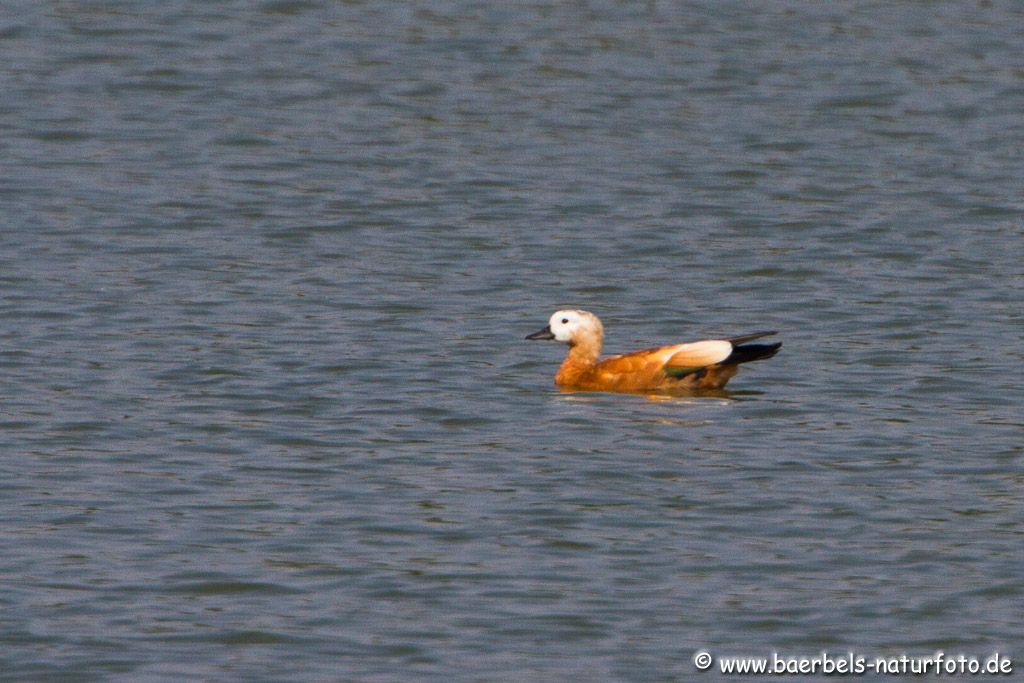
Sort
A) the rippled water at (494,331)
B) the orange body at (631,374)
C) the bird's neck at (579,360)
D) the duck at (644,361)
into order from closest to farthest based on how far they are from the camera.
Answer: the rippled water at (494,331) < the duck at (644,361) < the orange body at (631,374) < the bird's neck at (579,360)

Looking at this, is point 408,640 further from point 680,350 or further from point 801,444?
point 680,350

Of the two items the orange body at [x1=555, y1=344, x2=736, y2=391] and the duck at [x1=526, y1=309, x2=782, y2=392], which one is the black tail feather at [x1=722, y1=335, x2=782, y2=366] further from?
the orange body at [x1=555, y1=344, x2=736, y2=391]

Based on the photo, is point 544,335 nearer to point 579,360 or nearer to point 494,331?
point 579,360

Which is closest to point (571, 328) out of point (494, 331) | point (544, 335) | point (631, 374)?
point (544, 335)

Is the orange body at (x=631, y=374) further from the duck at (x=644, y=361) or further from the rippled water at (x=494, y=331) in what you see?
the rippled water at (x=494, y=331)

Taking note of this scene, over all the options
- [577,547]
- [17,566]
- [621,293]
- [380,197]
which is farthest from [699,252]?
[17,566]

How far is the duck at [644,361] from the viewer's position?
1430 centimetres

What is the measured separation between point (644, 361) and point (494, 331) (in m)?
1.81

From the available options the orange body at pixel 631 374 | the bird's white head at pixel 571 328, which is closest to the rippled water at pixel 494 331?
the orange body at pixel 631 374

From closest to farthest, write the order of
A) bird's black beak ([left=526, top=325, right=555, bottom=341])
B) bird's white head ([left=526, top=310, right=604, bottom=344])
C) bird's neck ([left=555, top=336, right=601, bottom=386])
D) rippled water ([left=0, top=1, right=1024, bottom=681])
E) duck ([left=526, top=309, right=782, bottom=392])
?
rippled water ([left=0, top=1, right=1024, bottom=681]) → duck ([left=526, top=309, right=782, bottom=392]) → bird's neck ([left=555, top=336, right=601, bottom=386]) → bird's white head ([left=526, top=310, right=604, bottom=344]) → bird's black beak ([left=526, top=325, right=555, bottom=341])

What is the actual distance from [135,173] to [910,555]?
481 inches

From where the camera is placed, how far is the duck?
46.9 feet

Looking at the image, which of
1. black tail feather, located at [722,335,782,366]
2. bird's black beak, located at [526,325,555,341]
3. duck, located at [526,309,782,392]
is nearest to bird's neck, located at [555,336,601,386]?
duck, located at [526,309,782,392]

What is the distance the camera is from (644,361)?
14.5 metres
